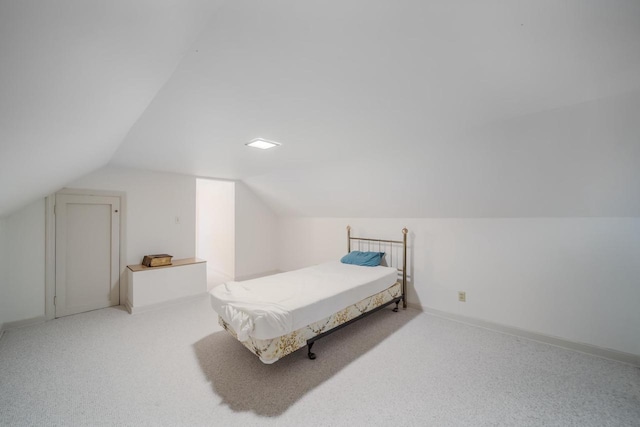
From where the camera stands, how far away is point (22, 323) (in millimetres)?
3250

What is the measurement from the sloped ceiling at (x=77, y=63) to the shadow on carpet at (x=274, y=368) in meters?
2.09

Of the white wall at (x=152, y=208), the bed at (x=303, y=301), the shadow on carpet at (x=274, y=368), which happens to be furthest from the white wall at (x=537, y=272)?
the white wall at (x=152, y=208)

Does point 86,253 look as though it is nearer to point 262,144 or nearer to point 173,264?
point 173,264

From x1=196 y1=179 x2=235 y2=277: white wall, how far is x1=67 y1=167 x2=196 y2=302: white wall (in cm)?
82

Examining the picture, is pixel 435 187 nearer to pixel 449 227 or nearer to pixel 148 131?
pixel 449 227

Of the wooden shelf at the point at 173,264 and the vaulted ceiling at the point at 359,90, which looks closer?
the vaulted ceiling at the point at 359,90

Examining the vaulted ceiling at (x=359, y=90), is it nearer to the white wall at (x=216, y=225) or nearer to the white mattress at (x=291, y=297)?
the white mattress at (x=291, y=297)

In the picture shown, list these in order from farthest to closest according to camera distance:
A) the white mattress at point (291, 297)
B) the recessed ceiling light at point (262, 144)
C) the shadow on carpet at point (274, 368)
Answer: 1. the recessed ceiling light at point (262, 144)
2. the white mattress at point (291, 297)
3. the shadow on carpet at point (274, 368)

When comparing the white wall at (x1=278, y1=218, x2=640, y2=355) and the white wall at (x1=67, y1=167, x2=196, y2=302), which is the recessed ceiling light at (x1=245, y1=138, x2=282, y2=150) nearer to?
the white wall at (x1=278, y1=218, x2=640, y2=355)

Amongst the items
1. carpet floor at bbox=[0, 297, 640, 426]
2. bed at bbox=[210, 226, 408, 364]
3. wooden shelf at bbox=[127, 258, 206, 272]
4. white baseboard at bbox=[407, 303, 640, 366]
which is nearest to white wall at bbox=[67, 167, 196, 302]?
wooden shelf at bbox=[127, 258, 206, 272]

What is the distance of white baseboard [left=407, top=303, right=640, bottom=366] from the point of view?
8.14 ft

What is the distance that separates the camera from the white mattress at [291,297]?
2.27 m

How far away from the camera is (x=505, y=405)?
1.96 metres


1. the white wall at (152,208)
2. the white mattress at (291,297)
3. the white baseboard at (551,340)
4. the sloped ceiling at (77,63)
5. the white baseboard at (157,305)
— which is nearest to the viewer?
the sloped ceiling at (77,63)
